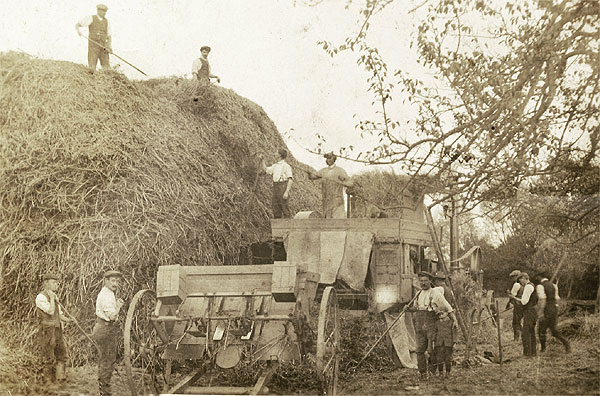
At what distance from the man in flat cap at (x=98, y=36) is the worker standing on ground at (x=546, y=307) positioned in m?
6.48

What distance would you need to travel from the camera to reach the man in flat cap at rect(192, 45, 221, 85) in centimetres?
915

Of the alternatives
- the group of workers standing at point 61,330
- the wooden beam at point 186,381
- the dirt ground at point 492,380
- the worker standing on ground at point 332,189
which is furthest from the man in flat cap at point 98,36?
the wooden beam at point 186,381

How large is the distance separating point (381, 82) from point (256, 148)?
419cm

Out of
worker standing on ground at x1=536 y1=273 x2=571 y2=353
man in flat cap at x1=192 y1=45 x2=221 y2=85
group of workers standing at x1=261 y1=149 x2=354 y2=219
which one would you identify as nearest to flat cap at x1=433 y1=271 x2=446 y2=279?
worker standing on ground at x1=536 y1=273 x2=571 y2=353

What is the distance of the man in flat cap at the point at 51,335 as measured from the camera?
21.8 feet

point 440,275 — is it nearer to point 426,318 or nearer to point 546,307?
point 426,318

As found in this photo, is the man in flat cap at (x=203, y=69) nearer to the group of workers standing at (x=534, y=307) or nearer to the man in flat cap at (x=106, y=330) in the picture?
the man in flat cap at (x=106, y=330)

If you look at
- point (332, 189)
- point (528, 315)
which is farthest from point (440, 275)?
point (332, 189)

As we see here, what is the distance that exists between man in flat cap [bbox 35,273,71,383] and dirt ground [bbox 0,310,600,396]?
0.16m

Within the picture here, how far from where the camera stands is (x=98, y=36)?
8242 millimetres

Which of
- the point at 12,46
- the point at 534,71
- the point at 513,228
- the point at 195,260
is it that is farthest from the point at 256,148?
the point at 534,71

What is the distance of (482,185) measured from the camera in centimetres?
593

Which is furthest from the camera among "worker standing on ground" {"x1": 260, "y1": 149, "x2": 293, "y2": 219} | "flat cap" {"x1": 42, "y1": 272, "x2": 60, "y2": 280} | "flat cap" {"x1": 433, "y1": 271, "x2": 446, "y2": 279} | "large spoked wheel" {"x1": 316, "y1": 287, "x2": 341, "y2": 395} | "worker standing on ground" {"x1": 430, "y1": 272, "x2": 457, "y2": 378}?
"worker standing on ground" {"x1": 260, "y1": 149, "x2": 293, "y2": 219}

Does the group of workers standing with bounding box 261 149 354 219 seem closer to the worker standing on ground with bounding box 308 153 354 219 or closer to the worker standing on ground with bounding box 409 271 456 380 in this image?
the worker standing on ground with bounding box 308 153 354 219
